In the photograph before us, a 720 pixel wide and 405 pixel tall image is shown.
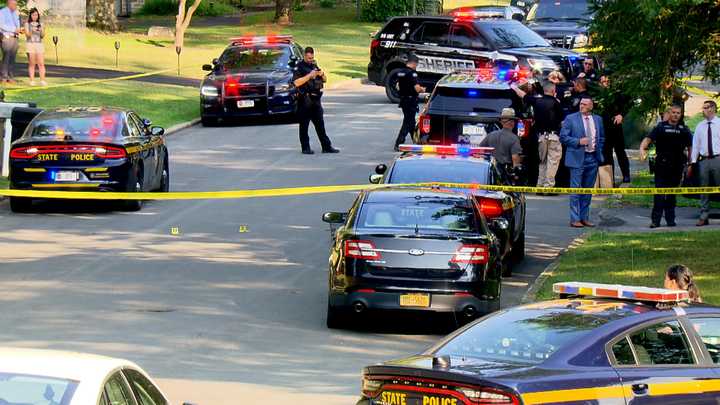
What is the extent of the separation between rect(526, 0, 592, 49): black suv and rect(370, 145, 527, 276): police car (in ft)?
64.8

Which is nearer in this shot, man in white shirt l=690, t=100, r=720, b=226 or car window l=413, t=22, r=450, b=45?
man in white shirt l=690, t=100, r=720, b=226

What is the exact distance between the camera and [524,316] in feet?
30.7

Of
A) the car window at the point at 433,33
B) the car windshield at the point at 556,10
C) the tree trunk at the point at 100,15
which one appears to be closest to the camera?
the car window at the point at 433,33

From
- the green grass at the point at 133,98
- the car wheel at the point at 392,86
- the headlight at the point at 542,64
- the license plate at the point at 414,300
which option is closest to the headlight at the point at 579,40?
the car wheel at the point at 392,86

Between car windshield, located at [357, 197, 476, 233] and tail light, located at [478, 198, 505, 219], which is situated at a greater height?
car windshield, located at [357, 197, 476, 233]

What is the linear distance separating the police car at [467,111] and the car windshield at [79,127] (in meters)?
4.89

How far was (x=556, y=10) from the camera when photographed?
40781mm

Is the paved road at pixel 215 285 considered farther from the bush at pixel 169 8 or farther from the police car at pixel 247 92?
the bush at pixel 169 8

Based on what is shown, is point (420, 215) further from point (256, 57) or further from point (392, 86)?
point (392, 86)

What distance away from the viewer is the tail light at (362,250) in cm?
1437

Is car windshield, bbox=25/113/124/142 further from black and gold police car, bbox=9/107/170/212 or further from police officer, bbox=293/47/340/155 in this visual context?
police officer, bbox=293/47/340/155

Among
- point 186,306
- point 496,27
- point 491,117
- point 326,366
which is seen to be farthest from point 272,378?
point 496,27

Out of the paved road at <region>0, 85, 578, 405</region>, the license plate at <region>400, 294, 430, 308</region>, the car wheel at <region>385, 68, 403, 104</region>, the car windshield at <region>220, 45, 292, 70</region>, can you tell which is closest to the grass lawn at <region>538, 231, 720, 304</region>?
the paved road at <region>0, 85, 578, 405</region>

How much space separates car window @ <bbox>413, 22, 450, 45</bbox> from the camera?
33875 millimetres
